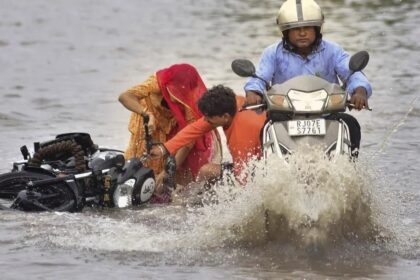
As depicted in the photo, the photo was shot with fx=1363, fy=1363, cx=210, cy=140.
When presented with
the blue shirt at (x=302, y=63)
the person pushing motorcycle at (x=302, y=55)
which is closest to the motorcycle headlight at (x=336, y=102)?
the person pushing motorcycle at (x=302, y=55)

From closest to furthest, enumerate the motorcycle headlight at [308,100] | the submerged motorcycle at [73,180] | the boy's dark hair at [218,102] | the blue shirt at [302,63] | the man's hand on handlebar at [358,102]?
1. the motorcycle headlight at [308,100]
2. the man's hand on handlebar at [358,102]
3. the blue shirt at [302,63]
4. the boy's dark hair at [218,102]
5. the submerged motorcycle at [73,180]

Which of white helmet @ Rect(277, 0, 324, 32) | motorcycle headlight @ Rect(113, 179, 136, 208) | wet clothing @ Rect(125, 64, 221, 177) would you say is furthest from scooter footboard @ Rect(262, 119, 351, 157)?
wet clothing @ Rect(125, 64, 221, 177)

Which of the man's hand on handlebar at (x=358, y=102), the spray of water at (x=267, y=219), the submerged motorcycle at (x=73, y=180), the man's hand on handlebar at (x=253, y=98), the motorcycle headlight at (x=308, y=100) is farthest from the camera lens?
the submerged motorcycle at (x=73, y=180)

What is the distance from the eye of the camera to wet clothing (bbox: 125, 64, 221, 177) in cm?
1094

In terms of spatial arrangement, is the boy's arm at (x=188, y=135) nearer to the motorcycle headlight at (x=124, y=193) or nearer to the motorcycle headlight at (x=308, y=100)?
the motorcycle headlight at (x=124, y=193)

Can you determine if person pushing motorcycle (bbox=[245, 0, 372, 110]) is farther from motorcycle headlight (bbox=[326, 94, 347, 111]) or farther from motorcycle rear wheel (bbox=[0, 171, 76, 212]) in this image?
motorcycle rear wheel (bbox=[0, 171, 76, 212])

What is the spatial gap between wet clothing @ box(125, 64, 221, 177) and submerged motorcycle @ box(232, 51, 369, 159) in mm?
2348

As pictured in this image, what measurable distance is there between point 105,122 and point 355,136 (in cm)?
671

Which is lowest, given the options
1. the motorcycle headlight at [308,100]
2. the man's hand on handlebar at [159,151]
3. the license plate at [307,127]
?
the man's hand on handlebar at [159,151]

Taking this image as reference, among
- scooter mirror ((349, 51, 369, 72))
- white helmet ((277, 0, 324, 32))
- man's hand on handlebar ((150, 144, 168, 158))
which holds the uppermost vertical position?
white helmet ((277, 0, 324, 32))

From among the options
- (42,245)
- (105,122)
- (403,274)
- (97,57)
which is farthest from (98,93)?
(403,274)

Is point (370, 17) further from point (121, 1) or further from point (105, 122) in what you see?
point (105, 122)

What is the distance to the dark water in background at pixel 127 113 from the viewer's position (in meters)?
8.42

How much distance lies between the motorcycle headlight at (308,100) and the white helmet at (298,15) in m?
0.73
